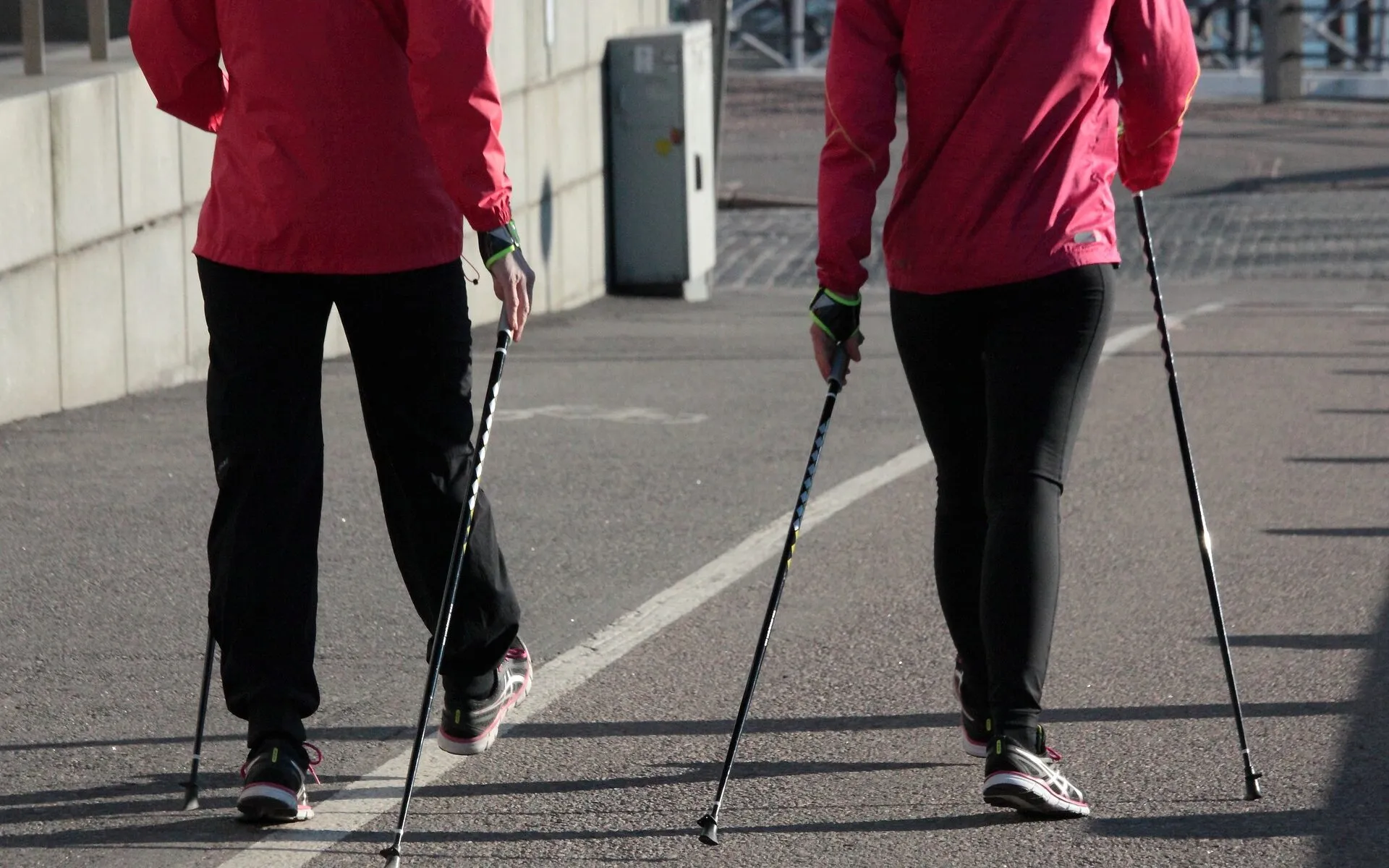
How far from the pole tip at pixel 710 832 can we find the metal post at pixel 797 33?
36.0 metres

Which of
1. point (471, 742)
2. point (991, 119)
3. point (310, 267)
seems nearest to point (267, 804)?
point (471, 742)

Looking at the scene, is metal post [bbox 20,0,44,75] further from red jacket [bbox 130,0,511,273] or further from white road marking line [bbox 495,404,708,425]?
red jacket [bbox 130,0,511,273]

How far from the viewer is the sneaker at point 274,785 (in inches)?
159

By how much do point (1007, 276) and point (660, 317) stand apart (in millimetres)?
10378

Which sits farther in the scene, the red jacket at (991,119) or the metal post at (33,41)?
the metal post at (33,41)

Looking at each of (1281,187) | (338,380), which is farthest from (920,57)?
(1281,187)

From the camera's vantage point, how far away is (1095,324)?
4.13 m

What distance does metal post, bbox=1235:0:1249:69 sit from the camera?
3625cm

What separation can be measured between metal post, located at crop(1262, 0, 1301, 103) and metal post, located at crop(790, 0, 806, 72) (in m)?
9.45

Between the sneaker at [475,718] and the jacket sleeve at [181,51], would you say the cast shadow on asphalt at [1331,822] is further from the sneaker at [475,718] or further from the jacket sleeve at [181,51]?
the jacket sleeve at [181,51]

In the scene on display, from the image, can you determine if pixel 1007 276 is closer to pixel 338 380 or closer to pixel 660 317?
pixel 338 380

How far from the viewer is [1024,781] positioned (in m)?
4.05

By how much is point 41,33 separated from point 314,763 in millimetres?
5872

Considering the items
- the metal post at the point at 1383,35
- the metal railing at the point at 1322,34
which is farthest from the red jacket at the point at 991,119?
the metal post at the point at 1383,35
